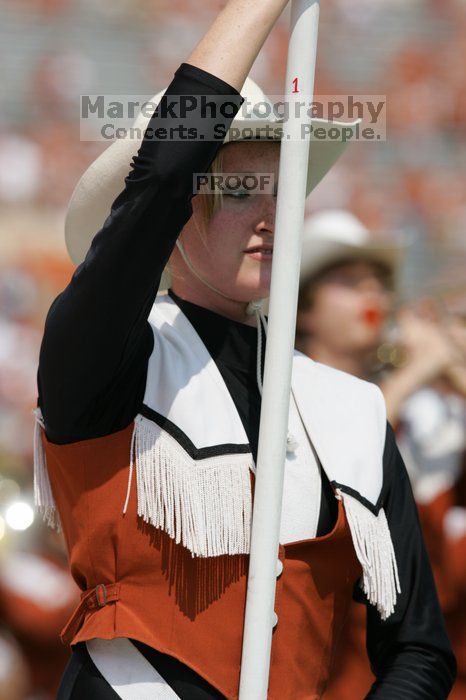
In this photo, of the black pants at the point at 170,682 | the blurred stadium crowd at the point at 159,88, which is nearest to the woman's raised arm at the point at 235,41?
the black pants at the point at 170,682

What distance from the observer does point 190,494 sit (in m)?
→ 1.42

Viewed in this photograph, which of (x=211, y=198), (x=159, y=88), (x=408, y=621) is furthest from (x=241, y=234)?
(x=159, y=88)

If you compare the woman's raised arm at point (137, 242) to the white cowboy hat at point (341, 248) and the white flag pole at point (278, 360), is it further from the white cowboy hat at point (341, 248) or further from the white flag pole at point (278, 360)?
the white cowboy hat at point (341, 248)

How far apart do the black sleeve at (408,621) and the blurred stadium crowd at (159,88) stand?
440 cm

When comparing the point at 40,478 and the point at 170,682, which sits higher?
the point at 40,478

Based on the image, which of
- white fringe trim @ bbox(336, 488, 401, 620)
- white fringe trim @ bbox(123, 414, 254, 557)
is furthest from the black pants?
white fringe trim @ bbox(336, 488, 401, 620)

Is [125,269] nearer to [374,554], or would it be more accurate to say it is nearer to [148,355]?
[148,355]

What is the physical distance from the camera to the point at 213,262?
1.58m

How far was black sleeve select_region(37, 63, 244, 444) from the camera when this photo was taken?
125 centimetres

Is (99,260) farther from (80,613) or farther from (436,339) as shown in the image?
(436,339)

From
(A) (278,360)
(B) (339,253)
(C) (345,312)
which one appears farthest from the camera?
(B) (339,253)

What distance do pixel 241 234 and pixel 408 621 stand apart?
2.03 ft

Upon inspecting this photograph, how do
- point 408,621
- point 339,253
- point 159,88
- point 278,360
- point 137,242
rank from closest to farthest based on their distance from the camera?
point 137,242 → point 278,360 → point 408,621 → point 339,253 → point 159,88

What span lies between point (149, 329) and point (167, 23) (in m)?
7.38
